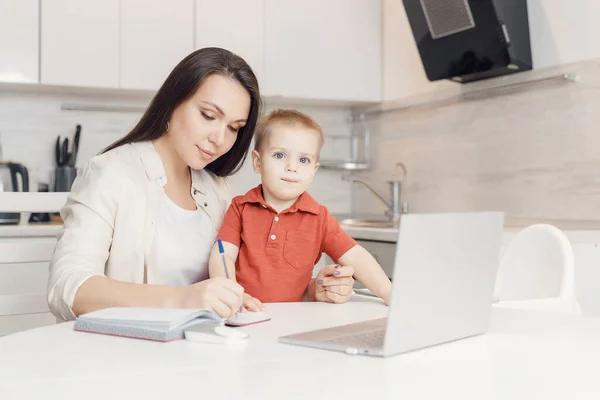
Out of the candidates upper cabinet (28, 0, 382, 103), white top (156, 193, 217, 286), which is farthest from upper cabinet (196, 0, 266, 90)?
white top (156, 193, 217, 286)

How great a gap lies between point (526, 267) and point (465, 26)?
125cm

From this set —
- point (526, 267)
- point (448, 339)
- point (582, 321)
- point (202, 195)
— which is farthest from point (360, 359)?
point (526, 267)

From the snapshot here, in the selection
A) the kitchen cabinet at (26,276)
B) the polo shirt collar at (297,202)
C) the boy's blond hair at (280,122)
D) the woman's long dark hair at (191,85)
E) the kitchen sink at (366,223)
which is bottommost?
the kitchen cabinet at (26,276)

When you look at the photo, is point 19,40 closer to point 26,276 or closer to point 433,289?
point 26,276

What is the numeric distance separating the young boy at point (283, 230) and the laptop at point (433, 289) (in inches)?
19.7

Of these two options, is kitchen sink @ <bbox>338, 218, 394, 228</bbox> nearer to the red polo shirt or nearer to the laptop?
the red polo shirt

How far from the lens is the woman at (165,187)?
1615mm

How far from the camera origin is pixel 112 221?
5.45 feet

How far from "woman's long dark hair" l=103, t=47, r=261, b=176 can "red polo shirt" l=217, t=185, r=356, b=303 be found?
0.91 ft

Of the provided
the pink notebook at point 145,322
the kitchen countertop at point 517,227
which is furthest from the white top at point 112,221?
→ the kitchen countertop at point 517,227

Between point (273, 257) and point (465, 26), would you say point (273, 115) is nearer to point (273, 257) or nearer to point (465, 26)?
point (273, 257)

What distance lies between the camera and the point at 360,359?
0.95 metres

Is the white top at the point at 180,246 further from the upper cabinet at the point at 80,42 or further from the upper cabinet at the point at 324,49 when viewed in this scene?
the upper cabinet at the point at 324,49

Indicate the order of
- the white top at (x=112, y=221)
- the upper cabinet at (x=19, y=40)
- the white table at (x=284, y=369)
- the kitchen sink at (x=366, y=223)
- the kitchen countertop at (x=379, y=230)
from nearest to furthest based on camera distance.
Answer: the white table at (x=284, y=369), the white top at (x=112, y=221), the kitchen countertop at (x=379, y=230), the upper cabinet at (x=19, y=40), the kitchen sink at (x=366, y=223)
